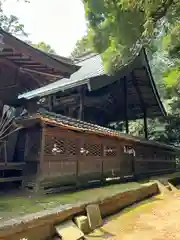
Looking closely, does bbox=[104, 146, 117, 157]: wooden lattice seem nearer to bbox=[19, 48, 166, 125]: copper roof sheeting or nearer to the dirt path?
bbox=[19, 48, 166, 125]: copper roof sheeting

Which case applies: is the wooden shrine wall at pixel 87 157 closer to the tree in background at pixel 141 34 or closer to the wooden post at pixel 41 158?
the wooden post at pixel 41 158

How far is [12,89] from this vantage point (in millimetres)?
7945

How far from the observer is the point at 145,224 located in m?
5.95

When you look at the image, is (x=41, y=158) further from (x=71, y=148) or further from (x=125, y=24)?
(x=125, y=24)

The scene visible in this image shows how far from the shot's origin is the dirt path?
5.11 m

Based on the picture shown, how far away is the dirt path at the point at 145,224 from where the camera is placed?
511 centimetres

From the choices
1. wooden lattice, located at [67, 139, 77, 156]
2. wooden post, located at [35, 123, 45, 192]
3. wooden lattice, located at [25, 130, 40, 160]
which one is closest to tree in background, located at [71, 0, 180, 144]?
wooden lattice, located at [67, 139, 77, 156]

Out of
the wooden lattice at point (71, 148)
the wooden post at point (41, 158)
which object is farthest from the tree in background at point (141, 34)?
the wooden post at point (41, 158)

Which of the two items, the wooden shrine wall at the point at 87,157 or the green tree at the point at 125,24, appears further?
the wooden shrine wall at the point at 87,157

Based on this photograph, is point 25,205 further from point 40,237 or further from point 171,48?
point 171,48

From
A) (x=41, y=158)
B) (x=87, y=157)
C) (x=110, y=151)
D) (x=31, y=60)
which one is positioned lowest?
(x=41, y=158)

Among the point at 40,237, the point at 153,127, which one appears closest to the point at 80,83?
the point at 40,237

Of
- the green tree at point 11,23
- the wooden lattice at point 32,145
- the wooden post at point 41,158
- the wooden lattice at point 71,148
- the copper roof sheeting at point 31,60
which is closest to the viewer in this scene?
the copper roof sheeting at point 31,60

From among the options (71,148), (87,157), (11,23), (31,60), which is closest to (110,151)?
(87,157)
